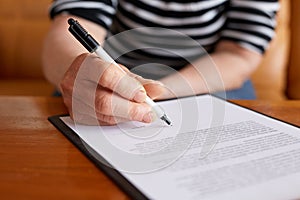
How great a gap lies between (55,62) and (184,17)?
28 centimetres

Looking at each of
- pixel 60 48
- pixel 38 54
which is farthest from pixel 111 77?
pixel 38 54

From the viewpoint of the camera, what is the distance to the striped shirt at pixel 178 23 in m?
0.91

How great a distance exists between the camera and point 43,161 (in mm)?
480

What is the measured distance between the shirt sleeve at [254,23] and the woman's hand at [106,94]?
1.20ft

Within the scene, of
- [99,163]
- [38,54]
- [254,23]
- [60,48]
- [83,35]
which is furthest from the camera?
[38,54]

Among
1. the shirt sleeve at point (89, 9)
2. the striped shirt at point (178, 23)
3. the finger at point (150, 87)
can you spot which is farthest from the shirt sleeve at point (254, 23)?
the finger at point (150, 87)

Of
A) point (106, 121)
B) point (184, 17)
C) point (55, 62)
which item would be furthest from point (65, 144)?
point (184, 17)

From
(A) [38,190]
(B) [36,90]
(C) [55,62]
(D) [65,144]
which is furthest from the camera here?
(B) [36,90]

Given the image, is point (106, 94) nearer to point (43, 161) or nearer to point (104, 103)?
point (104, 103)

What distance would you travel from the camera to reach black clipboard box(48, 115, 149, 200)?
16.4 inches

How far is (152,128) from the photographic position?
573mm

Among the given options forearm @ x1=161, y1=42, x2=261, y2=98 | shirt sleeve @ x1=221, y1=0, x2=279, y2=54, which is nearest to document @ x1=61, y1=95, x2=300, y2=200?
forearm @ x1=161, y1=42, x2=261, y2=98

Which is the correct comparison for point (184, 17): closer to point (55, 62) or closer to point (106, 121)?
point (55, 62)

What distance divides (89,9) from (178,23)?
7.0 inches
